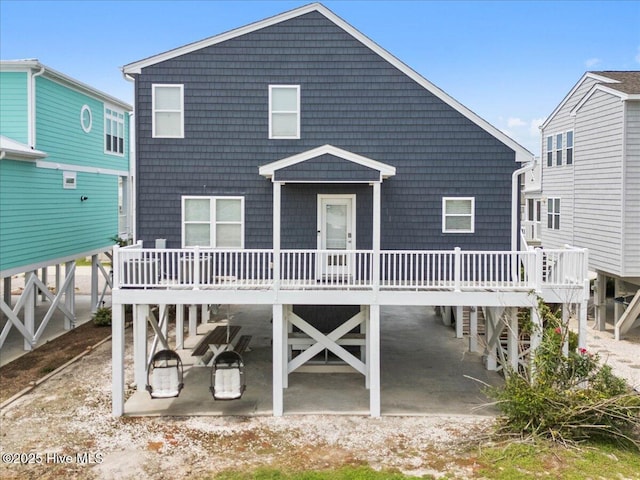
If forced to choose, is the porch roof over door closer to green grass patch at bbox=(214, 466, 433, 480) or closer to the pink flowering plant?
the pink flowering plant

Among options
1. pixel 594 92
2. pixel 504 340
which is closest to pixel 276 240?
pixel 504 340

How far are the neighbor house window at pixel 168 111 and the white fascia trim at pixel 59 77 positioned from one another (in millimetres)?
6229

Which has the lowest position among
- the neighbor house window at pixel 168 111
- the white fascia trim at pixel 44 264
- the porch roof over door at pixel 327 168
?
the white fascia trim at pixel 44 264

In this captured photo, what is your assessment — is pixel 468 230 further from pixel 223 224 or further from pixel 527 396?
pixel 223 224

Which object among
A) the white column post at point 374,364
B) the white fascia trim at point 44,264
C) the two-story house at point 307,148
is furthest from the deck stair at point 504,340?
the white fascia trim at point 44,264

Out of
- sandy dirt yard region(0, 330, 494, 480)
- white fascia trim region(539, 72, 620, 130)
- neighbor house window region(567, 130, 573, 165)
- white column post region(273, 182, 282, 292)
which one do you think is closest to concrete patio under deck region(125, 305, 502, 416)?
sandy dirt yard region(0, 330, 494, 480)

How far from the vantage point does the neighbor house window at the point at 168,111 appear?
44.5ft

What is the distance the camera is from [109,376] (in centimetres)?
1443

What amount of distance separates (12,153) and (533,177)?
69.4ft

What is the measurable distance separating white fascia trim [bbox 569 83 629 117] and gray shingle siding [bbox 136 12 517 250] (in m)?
6.74

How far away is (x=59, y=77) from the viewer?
1855 centimetres

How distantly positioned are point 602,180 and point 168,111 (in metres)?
14.6

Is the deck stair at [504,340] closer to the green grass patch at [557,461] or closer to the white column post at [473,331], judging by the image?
the white column post at [473,331]

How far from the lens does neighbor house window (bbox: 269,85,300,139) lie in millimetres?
13562
